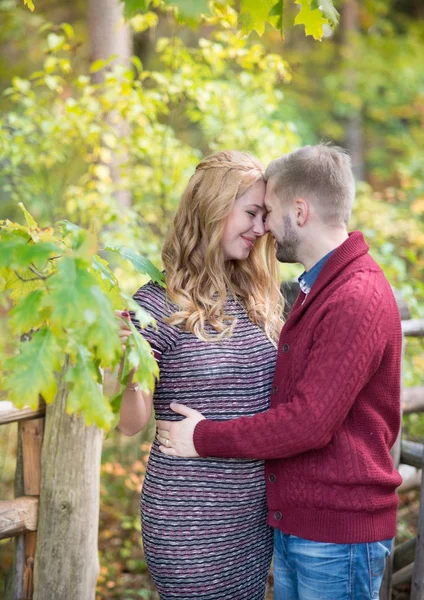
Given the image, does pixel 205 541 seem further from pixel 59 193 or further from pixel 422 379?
pixel 59 193

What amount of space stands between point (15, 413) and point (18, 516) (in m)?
0.44

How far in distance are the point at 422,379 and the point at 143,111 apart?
2.91 meters

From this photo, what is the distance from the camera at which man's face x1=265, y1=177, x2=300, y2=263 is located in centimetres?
237

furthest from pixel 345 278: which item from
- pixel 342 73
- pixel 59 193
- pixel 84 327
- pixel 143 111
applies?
pixel 342 73

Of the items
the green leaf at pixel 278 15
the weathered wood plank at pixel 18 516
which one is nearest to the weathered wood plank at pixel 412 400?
the weathered wood plank at pixel 18 516

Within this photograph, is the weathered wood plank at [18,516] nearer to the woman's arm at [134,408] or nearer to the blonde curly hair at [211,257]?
the woman's arm at [134,408]

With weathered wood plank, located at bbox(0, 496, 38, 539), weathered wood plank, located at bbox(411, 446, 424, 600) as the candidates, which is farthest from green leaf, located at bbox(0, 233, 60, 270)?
weathered wood plank, located at bbox(411, 446, 424, 600)

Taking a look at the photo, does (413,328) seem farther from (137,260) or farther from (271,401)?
(137,260)

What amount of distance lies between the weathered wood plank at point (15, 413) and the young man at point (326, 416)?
670mm

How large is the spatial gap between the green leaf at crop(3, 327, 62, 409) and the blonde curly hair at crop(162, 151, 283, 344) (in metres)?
0.96

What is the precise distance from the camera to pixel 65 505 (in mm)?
2762

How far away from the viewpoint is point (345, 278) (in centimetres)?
219

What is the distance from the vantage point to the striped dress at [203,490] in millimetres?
2369

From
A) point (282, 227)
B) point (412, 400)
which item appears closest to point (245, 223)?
point (282, 227)
